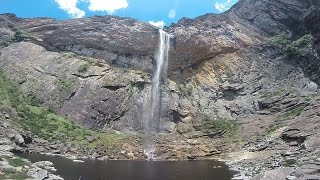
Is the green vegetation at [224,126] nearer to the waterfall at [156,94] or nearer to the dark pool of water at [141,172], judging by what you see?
the waterfall at [156,94]

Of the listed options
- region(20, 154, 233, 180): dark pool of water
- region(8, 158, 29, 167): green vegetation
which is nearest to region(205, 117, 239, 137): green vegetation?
region(20, 154, 233, 180): dark pool of water

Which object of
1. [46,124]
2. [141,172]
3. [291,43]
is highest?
[291,43]

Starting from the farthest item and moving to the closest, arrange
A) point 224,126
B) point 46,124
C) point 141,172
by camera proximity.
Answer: point 224,126, point 46,124, point 141,172

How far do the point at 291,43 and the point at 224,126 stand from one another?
2889 centimetres

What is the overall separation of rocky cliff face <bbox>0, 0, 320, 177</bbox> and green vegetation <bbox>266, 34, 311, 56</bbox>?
200mm

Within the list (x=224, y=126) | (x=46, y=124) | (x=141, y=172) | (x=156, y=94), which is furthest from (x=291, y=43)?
(x=141, y=172)

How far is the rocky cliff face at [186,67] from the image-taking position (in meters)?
76.3

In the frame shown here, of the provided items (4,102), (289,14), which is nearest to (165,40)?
(289,14)

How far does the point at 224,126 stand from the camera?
7331 centimetres

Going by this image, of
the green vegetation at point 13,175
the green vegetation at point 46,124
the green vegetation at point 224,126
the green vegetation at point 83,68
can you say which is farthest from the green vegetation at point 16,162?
the green vegetation at point 83,68

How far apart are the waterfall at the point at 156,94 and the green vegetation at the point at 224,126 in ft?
31.5

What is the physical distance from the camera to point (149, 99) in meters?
80.9

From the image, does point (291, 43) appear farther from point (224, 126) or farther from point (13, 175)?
point (13, 175)

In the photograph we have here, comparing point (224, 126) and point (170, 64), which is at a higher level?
point (170, 64)
